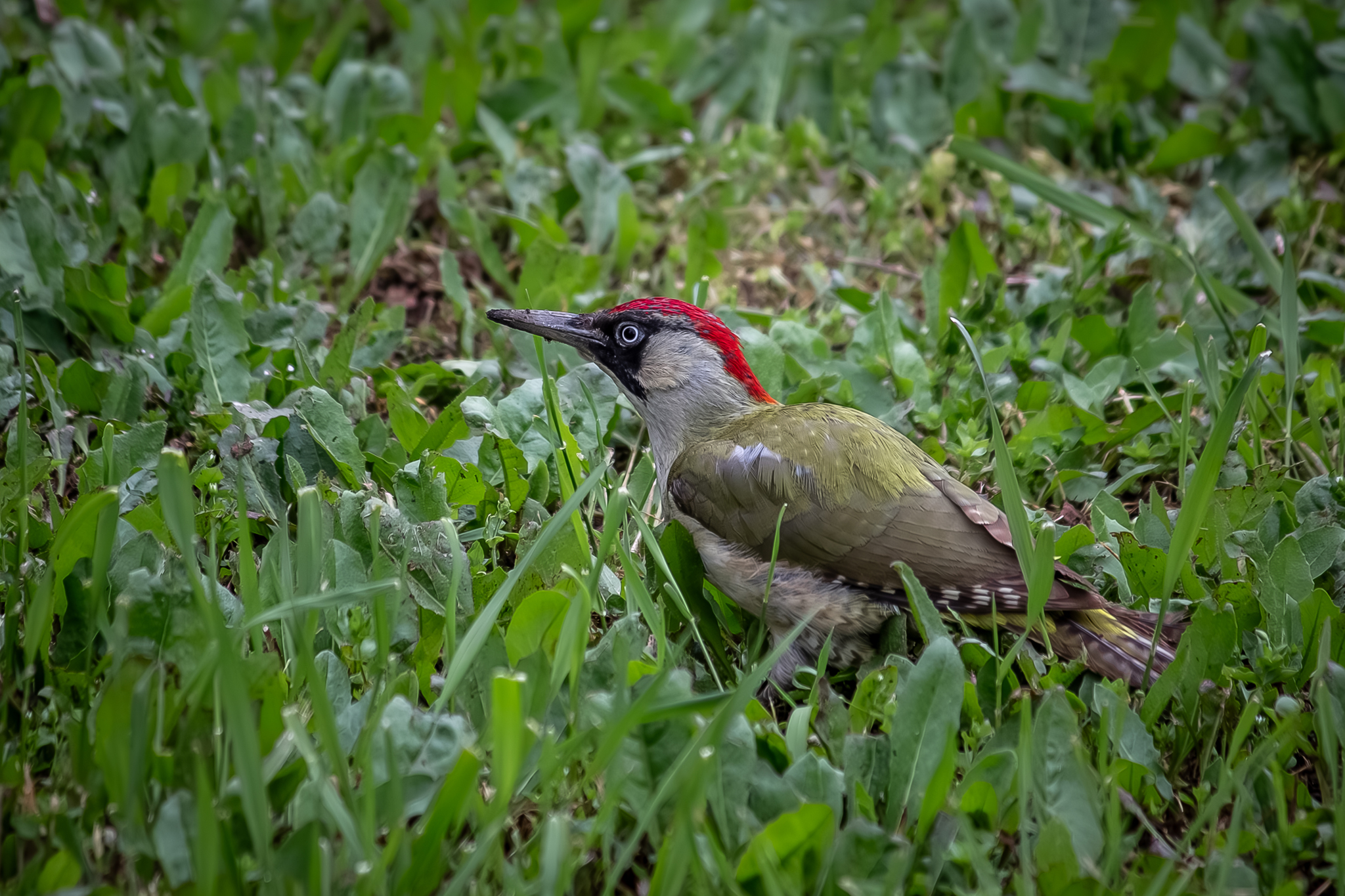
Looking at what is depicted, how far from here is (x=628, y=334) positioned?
149 inches

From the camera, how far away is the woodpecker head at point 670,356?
3.73m

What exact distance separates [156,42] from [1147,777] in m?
5.33

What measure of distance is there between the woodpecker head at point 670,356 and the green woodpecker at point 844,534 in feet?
0.04

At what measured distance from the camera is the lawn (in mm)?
2346

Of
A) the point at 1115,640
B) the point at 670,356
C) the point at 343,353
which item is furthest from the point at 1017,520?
the point at 343,353

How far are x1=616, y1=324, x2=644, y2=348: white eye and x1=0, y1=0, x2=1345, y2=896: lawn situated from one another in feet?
0.78

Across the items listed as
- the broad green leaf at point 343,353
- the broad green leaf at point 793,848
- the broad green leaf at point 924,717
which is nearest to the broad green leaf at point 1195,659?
the broad green leaf at point 924,717

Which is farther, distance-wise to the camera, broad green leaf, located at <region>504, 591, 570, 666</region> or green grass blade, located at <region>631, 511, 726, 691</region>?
green grass blade, located at <region>631, 511, 726, 691</region>

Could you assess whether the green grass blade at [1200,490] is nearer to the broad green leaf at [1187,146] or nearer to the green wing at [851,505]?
the green wing at [851,505]

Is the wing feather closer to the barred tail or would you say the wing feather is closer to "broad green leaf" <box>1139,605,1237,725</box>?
the barred tail

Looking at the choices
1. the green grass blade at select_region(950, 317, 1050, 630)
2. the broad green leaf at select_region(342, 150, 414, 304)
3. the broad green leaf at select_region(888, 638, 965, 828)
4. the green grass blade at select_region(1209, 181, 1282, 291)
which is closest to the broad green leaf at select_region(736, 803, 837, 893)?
the broad green leaf at select_region(888, 638, 965, 828)

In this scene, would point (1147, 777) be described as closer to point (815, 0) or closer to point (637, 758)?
point (637, 758)

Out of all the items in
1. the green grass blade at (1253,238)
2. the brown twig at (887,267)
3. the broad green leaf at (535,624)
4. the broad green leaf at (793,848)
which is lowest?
the broad green leaf at (793,848)

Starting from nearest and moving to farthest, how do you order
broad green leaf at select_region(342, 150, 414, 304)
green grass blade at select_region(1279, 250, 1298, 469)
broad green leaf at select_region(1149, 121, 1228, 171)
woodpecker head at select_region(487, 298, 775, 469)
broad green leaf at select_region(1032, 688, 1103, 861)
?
broad green leaf at select_region(1032, 688, 1103, 861), green grass blade at select_region(1279, 250, 1298, 469), woodpecker head at select_region(487, 298, 775, 469), broad green leaf at select_region(342, 150, 414, 304), broad green leaf at select_region(1149, 121, 1228, 171)
